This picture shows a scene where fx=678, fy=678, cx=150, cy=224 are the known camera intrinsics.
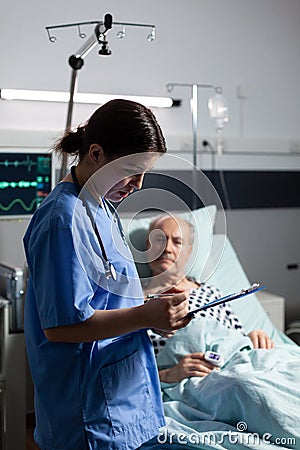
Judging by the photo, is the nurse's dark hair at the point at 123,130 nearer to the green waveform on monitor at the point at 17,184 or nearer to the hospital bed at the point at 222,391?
the hospital bed at the point at 222,391

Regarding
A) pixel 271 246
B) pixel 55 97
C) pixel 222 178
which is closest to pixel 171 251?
pixel 55 97

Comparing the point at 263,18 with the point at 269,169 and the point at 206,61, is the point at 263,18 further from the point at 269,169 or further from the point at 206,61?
the point at 269,169

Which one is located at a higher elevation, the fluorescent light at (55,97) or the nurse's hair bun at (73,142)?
the fluorescent light at (55,97)

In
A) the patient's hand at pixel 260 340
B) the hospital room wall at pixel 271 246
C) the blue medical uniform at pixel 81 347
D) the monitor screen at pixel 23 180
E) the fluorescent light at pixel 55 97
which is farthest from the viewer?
the hospital room wall at pixel 271 246

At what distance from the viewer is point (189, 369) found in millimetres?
2352

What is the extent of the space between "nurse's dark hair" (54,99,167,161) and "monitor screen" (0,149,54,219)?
1.33 meters

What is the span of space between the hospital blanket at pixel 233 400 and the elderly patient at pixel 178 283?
5 cm

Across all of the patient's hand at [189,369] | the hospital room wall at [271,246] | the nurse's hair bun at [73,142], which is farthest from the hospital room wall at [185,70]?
the nurse's hair bun at [73,142]

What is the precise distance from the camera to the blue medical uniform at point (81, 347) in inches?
60.7

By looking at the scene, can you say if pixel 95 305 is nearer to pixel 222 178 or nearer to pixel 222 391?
pixel 222 391

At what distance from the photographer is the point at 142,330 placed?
1733mm

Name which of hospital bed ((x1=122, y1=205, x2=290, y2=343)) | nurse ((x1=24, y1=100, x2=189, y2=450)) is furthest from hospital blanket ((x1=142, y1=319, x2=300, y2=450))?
hospital bed ((x1=122, y1=205, x2=290, y2=343))

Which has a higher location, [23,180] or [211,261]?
[23,180]

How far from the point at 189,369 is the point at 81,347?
791 millimetres
